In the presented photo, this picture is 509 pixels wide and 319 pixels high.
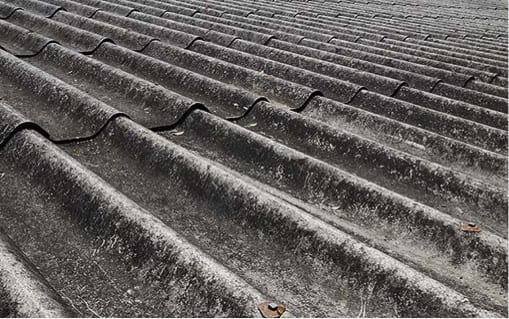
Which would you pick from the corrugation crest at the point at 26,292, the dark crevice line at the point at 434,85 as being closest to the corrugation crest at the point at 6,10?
the dark crevice line at the point at 434,85

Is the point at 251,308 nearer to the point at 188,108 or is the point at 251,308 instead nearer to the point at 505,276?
the point at 505,276

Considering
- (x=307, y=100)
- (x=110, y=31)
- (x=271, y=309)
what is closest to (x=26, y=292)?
(x=271, y=309)

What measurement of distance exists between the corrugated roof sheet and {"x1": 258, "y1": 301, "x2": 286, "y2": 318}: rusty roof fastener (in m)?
0.02

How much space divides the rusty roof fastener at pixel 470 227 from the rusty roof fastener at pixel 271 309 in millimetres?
842

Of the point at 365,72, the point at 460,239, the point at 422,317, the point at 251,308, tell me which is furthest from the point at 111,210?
the point at 365,72

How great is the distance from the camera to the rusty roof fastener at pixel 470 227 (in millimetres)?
1885

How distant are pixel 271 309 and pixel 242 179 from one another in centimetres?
88

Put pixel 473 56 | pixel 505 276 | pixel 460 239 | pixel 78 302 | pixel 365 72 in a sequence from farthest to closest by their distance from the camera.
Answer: pixel 473 56 → pixel 365 72 → pixel 460 239 → pixel 505 276 → pixel 78 302

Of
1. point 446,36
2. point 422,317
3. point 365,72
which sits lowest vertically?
point 446,36

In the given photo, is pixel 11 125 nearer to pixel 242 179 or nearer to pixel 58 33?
pixel 242 179

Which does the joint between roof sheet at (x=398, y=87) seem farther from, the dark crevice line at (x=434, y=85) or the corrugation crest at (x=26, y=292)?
the corrugation crest at (x=26, y=292)

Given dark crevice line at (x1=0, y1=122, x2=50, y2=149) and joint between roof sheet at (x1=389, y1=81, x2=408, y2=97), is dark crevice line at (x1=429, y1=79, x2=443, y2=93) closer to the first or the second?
joint between roof sheet at (x1=389, y1=81, x2=408, y2=97)

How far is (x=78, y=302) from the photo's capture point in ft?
5.02

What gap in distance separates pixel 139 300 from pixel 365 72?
9.49 feet
